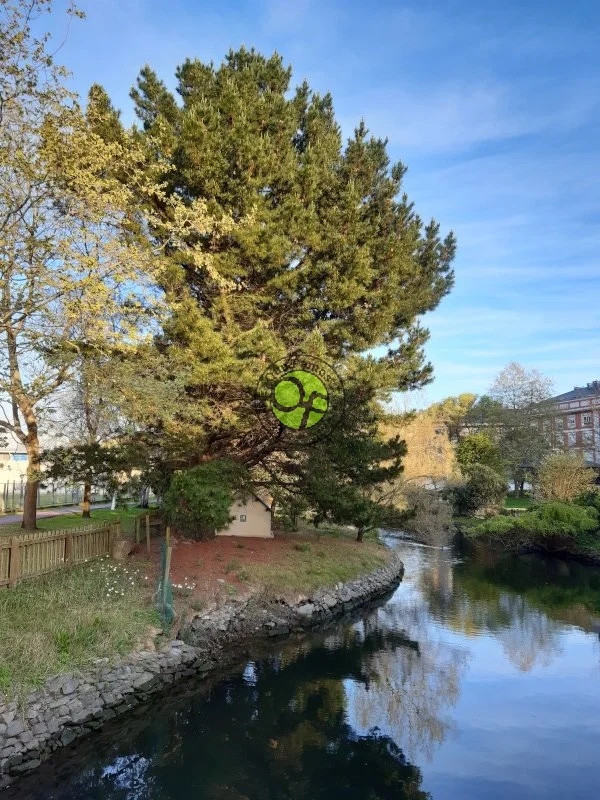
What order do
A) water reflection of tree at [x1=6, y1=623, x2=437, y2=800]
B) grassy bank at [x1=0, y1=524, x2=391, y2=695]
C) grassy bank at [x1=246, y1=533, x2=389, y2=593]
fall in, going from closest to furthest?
1. water reflection of tree at [x1=6, y1=623, x2=437, y2=800]
2. grassy bank at [x1=0, y1=524, x2=391, y2=695]
3. grassy bank at [x1=246, y1=533, x2=389, y2=593]

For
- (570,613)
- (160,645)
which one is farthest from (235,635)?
(570,613)

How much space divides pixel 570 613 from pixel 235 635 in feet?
35.3

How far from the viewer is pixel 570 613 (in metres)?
16.7

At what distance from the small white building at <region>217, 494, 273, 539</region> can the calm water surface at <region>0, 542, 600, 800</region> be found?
5659 mm

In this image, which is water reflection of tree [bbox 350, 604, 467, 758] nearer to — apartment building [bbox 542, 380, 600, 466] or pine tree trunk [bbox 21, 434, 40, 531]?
pine tree trunk [bbox 21, 434, 40, 531]

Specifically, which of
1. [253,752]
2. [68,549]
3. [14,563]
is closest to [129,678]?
[253,752]

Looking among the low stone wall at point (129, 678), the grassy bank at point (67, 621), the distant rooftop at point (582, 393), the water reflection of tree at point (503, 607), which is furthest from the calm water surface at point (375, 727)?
the distant rooftop at point (582, 393)

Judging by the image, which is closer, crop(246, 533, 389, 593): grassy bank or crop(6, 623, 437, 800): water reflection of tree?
crop(6, 623, 437, 800): water reflection of tree

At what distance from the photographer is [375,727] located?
8.83m

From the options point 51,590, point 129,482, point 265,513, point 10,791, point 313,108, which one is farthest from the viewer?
point 265,513

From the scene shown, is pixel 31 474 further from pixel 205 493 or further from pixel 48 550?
pixel 205 493

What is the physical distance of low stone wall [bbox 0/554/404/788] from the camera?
7.05 metres

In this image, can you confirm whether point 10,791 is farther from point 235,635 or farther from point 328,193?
point 328,193

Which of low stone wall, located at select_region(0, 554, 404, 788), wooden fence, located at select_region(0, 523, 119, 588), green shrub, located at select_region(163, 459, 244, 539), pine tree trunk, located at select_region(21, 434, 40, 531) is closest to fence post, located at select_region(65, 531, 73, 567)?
wooden fence, located at select_region(0, 523, 119, 588)
